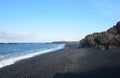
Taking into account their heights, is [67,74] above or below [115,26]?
below

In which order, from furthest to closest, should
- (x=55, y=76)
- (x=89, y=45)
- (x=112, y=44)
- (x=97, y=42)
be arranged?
(x=89, y=45) < (x=97, y=42) < (x=112, y=44) < (x=55, y=76)

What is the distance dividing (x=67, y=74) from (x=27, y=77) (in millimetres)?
3147

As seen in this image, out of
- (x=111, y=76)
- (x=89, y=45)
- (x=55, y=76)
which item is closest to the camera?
(x=111, y=76)

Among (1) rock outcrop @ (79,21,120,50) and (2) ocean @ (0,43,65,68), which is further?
(1) rock outcrop @ (79,21,120,50)

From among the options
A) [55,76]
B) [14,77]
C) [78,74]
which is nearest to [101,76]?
[78,74]

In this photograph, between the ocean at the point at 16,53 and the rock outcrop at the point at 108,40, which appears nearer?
the ocean at the point at 16,53

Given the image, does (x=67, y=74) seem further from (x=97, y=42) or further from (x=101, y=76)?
(x=97, y=42)

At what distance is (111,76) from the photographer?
17.5m

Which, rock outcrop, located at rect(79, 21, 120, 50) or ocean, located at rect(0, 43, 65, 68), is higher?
rock outcrop, located at rect(79, 21, 120, 50)

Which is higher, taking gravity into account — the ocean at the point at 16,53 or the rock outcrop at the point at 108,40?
the rock outcrop at the point at 108,40

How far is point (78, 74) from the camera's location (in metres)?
19.0

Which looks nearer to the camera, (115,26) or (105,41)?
(105,41)

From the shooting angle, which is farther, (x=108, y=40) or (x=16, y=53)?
(x=108, y=40)

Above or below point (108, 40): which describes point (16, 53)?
below
